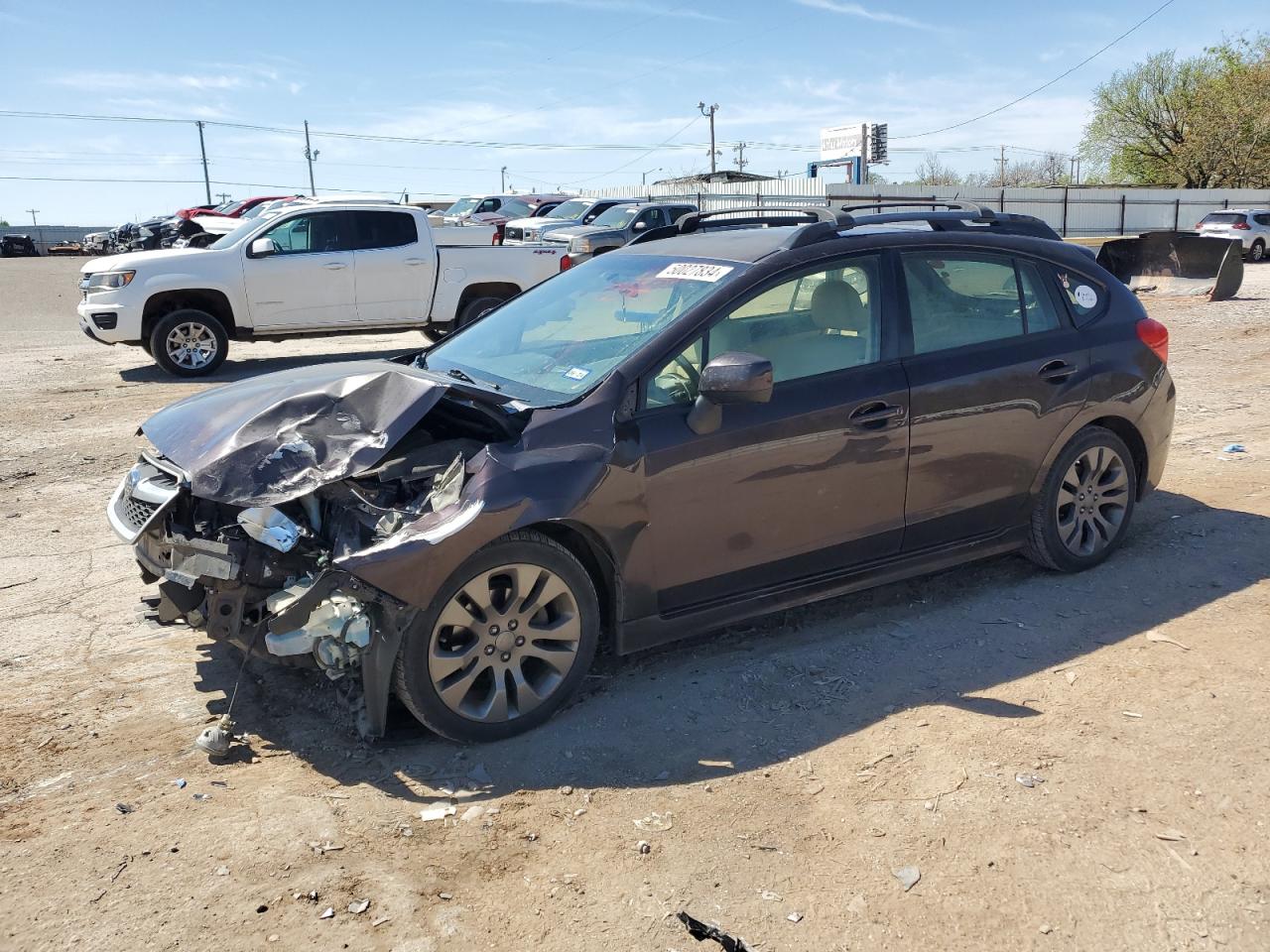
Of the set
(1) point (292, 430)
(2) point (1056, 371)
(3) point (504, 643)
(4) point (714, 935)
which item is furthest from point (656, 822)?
(2) point (1056, 371)

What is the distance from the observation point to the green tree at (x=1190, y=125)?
5709 centimetres

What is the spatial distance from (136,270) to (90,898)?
1038 cm

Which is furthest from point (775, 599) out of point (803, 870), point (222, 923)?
point (222, 923)

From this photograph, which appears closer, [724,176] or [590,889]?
[590,889]

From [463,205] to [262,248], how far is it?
26.4 metres

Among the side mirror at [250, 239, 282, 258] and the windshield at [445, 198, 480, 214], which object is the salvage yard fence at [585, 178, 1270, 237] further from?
the side mirror at [250, 239, 282, 258]

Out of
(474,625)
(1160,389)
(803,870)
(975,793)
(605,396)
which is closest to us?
(803,870)

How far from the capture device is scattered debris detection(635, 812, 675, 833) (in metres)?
3.35

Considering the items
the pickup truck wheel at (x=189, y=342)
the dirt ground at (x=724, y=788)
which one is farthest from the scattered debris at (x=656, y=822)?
the pickup truck wheel at (x=189, y=342)

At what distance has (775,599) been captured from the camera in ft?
14.5

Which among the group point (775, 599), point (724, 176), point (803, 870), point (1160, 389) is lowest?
point (803, 870)

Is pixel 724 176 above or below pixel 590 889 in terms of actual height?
above

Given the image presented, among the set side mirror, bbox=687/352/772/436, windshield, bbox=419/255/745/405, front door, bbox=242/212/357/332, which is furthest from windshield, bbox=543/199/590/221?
side mirror, bbox=687/352/772/436

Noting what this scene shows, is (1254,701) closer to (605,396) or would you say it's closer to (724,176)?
(605,396)
